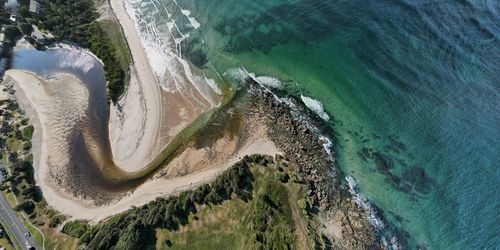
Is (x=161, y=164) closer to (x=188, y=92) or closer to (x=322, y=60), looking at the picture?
(x=188, y=92)

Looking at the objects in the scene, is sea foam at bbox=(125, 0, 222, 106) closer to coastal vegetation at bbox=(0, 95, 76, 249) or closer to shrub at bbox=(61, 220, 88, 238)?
coastal vegetation at bbox=(0, 95, 76, 249)

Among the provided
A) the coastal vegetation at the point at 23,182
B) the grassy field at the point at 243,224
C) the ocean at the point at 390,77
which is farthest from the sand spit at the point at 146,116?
the grassy field at the point at 243,224

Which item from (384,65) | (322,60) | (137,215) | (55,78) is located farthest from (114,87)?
(384,65)

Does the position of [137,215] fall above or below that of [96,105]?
below

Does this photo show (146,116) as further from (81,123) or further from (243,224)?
(243,224)

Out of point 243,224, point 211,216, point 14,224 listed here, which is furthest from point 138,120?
point 243,224

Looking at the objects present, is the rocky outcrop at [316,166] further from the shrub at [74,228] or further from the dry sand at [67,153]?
the shrub at [74,228]
